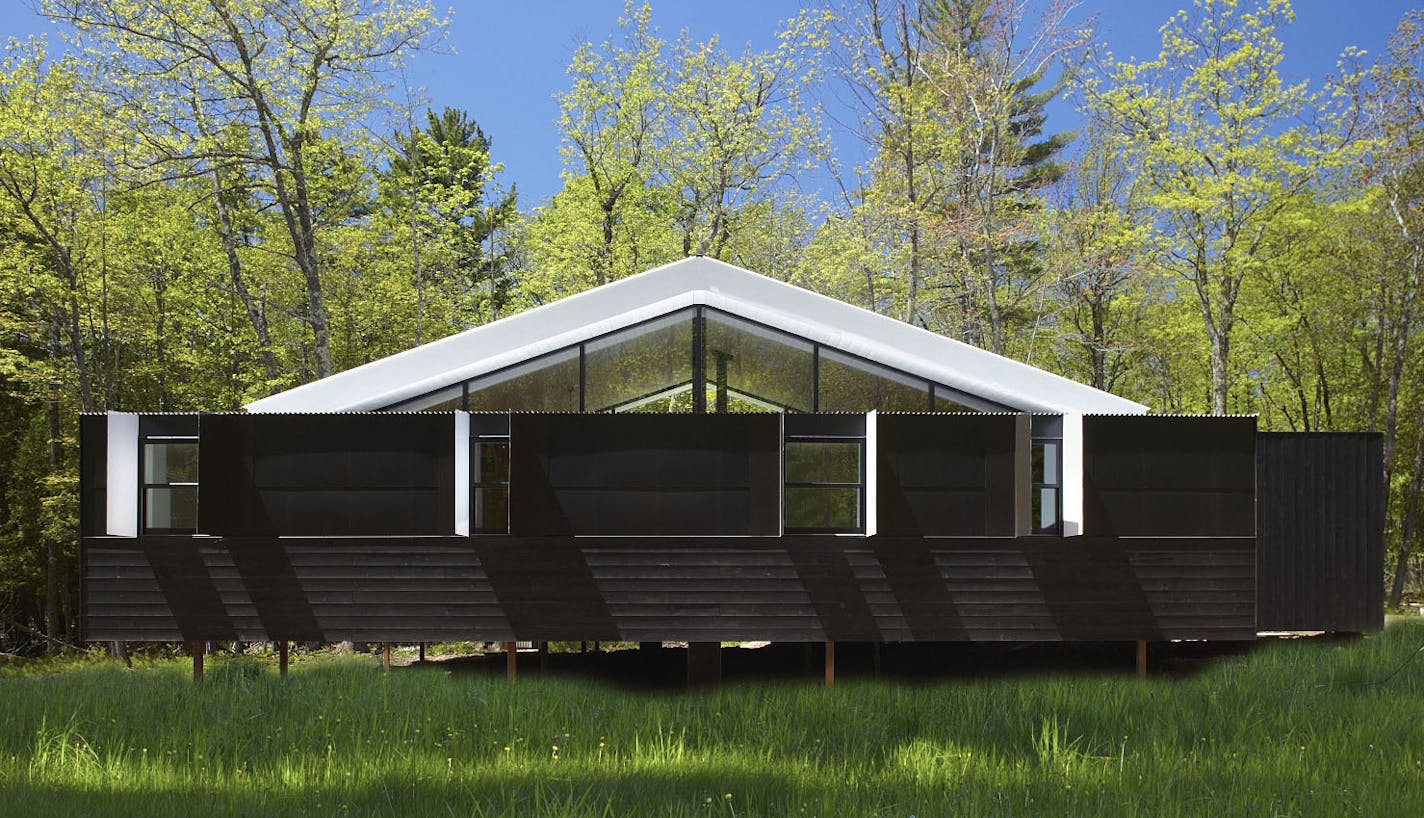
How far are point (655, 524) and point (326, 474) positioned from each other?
10.2ft

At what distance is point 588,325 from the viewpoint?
990 centimetres

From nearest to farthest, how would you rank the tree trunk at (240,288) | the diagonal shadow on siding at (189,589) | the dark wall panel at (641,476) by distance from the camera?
the dark wall panel at (641,476) < the diagonal shadow on siding at (189,589) < the tree trunk at (240,288)

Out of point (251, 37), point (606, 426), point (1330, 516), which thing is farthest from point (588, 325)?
point (251, 37)

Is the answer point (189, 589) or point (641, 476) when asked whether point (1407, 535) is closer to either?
point (641, 476)

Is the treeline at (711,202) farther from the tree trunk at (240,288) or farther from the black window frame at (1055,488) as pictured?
the black window frame at (1055,488)

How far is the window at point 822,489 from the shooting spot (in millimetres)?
9656

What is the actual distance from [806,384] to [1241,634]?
186 inches

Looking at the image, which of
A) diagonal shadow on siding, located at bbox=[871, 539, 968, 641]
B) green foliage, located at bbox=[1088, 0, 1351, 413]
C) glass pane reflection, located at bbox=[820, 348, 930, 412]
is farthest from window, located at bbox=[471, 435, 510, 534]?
green foliage, located at bbox=[1088, 0, 1351, 413]

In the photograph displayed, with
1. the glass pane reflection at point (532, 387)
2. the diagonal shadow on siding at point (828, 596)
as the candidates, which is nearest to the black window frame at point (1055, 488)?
the diagonal shadow on siding at point (828, 596)

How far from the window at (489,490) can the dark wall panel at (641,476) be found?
0.27 meters

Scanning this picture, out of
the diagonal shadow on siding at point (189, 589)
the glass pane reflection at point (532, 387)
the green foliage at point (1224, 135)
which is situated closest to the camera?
the diagonal shadow on siding at point (189, 589)

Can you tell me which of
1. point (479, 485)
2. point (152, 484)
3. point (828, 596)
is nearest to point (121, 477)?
point (152, 484)

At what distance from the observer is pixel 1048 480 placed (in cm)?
986

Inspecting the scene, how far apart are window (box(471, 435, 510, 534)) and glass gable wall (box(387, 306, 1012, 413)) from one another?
1.26 feet
